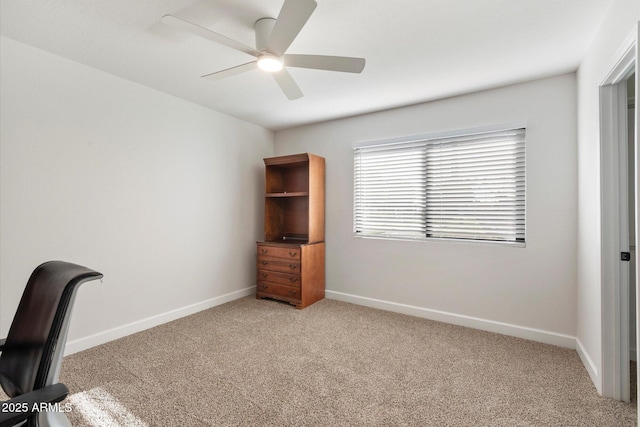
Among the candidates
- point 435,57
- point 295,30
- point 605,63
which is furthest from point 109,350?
point 605,63

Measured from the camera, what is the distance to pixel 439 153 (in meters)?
3.36

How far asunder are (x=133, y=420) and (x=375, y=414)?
1391 millimetres

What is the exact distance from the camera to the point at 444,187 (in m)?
3.33

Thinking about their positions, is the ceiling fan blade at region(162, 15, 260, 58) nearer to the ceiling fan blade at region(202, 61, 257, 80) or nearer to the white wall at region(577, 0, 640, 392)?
the ceiling fan blade at region(202, 61, 257, 80)

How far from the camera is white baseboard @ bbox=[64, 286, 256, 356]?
8.54ft

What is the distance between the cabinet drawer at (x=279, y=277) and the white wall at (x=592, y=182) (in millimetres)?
2698

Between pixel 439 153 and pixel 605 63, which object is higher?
pixel 605 63

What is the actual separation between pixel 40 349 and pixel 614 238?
119 inches

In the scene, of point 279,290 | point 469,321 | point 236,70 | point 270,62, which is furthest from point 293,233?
point 270,62

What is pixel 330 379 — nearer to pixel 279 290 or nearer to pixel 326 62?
pixel 279 290

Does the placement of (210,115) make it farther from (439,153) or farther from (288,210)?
(439,153)

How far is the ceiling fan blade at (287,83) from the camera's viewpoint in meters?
2.19

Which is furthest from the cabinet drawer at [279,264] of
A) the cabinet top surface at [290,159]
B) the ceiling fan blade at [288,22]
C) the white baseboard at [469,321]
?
the ceiling fan blade at [288,22]

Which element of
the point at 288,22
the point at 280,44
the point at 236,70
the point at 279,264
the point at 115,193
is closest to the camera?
the point at 288,22
